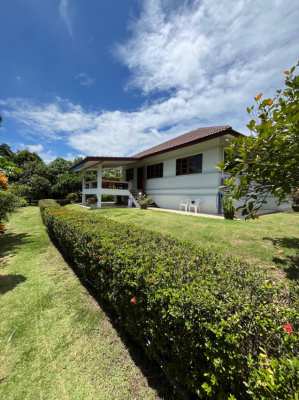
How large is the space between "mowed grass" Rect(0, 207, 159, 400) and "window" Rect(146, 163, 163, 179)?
12.9m

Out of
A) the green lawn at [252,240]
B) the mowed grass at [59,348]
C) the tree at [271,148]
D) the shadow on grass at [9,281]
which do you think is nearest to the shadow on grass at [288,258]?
the green lawn at [252,240]

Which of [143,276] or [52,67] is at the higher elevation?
[52,67]

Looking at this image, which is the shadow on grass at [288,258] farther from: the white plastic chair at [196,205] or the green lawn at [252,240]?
the white plastic chair at [196,205]

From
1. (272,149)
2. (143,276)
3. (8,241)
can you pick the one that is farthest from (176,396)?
Answer: (8,241)

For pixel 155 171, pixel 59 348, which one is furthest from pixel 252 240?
pixel 155 171

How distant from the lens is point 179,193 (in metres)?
14.0

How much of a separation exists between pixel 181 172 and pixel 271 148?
36.9 feet

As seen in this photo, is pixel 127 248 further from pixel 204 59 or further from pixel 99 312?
pixel 204 59

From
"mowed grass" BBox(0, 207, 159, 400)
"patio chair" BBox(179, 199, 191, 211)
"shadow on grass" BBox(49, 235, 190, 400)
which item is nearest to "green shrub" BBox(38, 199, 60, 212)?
"mowed grass" BBox(0, 207, 159, 400)

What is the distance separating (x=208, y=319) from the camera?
1.34 meters

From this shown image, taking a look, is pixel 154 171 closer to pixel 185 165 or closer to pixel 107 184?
pixel 185 165

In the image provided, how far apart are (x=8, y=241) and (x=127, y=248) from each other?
754cm

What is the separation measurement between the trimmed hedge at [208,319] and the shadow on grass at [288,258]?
2.51 metres

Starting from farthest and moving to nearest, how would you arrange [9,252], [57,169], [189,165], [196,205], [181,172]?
[57,169]
[181,172]
[189,165]
[196,205]
[9,252]
